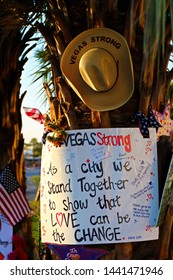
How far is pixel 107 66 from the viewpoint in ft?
13.3

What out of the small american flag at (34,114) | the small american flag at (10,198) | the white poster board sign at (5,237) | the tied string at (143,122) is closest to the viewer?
the tied string at (143,122)

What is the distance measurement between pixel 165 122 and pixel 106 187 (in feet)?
2.60

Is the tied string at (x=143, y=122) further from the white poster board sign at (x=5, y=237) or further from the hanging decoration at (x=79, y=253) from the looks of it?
the white poster board sign at (x=5, y=237)

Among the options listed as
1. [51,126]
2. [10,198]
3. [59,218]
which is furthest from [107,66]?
[10,198]

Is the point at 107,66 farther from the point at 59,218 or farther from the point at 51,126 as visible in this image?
the point at 59,218

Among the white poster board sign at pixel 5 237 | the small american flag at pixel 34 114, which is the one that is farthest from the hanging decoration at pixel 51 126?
the white poster board sign at pixel 5 237

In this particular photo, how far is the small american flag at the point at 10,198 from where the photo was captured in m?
5.69

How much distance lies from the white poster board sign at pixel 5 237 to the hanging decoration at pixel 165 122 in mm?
2132

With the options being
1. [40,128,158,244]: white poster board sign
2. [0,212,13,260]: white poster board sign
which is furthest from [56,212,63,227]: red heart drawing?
[0,212,13,260]: white poster board sign

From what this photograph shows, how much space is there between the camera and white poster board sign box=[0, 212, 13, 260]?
547cm

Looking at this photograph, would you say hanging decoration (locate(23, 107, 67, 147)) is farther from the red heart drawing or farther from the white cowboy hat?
the red heart drawing

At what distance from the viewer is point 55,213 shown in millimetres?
4258

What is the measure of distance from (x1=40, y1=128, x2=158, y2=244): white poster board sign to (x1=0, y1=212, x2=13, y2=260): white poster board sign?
4.74 ft
